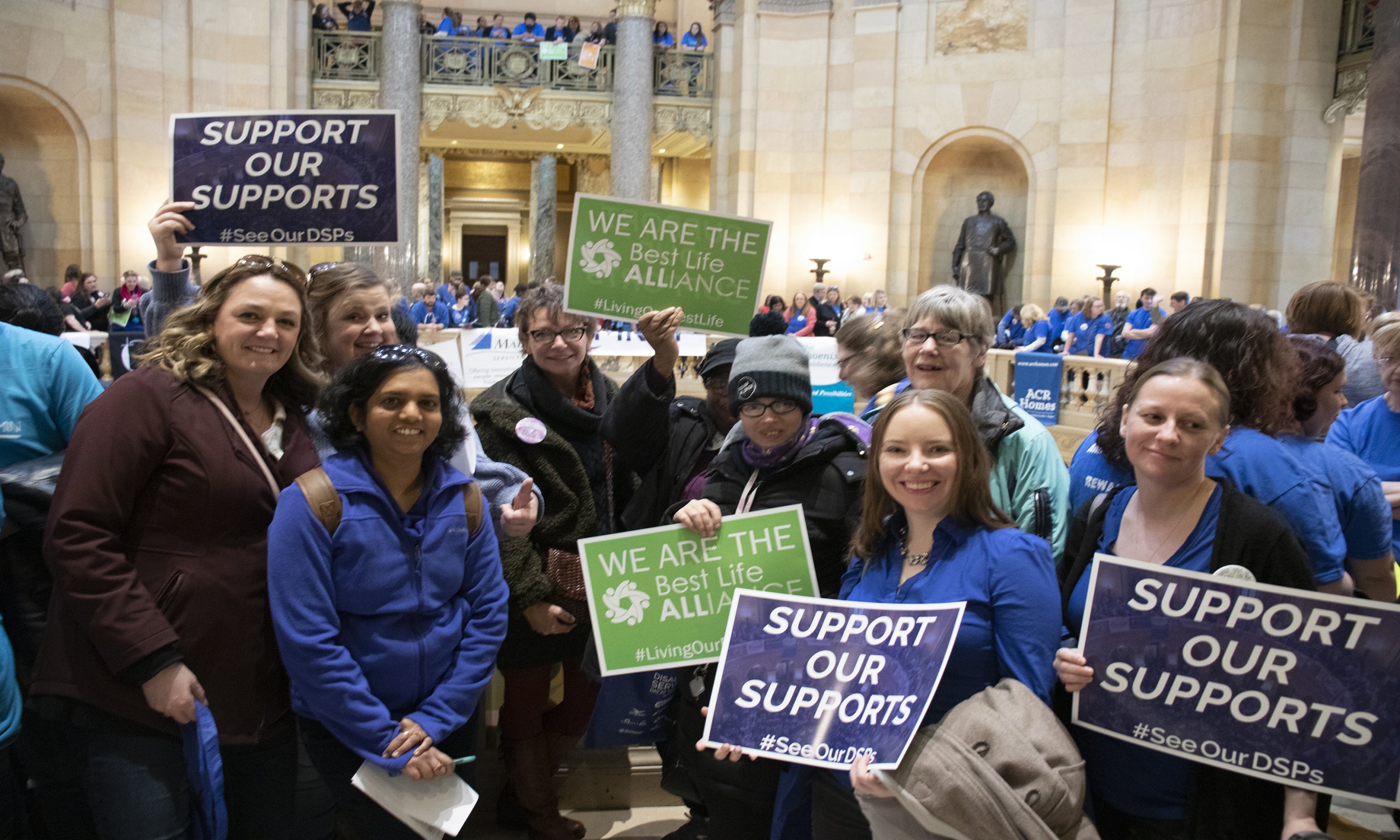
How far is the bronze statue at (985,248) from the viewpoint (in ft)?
60.7

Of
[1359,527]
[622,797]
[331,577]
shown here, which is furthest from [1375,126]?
[331,577]

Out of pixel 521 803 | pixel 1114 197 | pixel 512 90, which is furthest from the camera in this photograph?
pixel 512 90

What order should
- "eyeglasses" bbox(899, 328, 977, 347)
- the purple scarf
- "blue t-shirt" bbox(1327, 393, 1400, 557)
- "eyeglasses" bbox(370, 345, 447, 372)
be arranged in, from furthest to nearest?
"blue t-shirt" bbox(1327, 393, 1400, 557) → "eyeglasses" bbox(899, 328, 977, 347) → the purple scarf → "eyeglasses" bbox(370, 345, 447, 372)

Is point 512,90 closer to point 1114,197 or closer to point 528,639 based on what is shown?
point 1114,197

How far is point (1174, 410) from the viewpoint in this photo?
218 cm

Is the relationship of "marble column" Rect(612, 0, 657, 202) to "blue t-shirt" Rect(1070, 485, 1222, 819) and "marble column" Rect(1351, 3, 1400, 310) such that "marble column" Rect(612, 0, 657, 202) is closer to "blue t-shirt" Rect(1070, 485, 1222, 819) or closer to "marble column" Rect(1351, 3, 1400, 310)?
"marble column" Rect(1351, 3, 1400, 310)

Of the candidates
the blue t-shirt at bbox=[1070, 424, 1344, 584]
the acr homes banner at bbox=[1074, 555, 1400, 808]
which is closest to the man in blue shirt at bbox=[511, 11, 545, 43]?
the blue t-shirt at bbox=[1070, 424, 1344, 584]

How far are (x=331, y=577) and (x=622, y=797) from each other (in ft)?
5.91

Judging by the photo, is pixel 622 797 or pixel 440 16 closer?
pixel 622 797

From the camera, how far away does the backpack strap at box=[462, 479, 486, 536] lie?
2508mm

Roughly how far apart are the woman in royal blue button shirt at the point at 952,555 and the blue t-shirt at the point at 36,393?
6.68 feet

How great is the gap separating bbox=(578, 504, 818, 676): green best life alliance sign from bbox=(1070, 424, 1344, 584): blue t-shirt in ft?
3.53

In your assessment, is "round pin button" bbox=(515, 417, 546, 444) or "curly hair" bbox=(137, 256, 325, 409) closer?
"curly hair" bbox=(137, 256, 325, 409)

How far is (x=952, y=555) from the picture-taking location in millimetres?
2227
